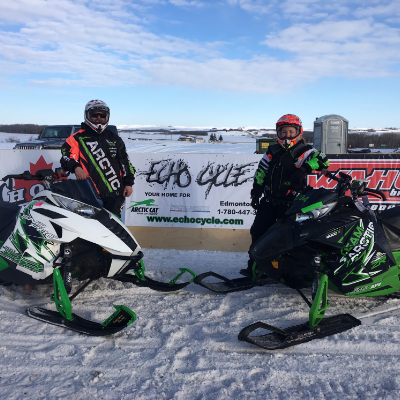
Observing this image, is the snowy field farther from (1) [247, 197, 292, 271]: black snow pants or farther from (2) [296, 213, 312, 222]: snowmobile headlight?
(2) [296, 213, 312, 222]: snowmobile headlight

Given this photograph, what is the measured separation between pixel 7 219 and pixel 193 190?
8.63 feet

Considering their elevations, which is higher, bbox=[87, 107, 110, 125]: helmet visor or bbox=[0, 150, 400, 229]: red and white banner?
bbox=[87, 107, 110, 125]: helmet visor

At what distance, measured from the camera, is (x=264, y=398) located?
2039 mm

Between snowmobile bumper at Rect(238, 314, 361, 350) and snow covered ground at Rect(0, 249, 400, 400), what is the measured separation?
2.3 inches

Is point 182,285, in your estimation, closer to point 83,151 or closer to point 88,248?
point 88,248

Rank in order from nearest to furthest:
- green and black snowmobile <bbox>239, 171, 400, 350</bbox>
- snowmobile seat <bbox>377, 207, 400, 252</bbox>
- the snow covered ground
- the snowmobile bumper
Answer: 1. the snow covered ground
2. the snowmobile bumper
3. green and black snowmobile <bbox>239, 171, 400, 350</bbox>
4. snowmobile seat <bbox>377, 207, 400, 252</bbox>

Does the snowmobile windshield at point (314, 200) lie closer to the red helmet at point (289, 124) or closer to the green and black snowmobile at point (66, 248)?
the red helmet at point (289, 124)

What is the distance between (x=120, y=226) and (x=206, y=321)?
1066 mm

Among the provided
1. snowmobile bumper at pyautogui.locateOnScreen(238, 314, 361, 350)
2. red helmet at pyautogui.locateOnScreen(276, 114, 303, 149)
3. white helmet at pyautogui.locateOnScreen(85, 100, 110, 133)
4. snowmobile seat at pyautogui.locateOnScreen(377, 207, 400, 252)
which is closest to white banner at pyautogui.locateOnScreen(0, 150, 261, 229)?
white helmet at pyautogui.locateOnScreen(85, 100, 110, 133)

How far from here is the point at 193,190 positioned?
5.45 m

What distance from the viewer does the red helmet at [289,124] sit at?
12.0 ft

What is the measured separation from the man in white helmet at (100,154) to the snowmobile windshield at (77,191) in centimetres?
63

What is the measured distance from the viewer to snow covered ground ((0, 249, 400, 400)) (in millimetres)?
2109

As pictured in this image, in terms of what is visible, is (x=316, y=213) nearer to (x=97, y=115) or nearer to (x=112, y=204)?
(x=112, y=204)
